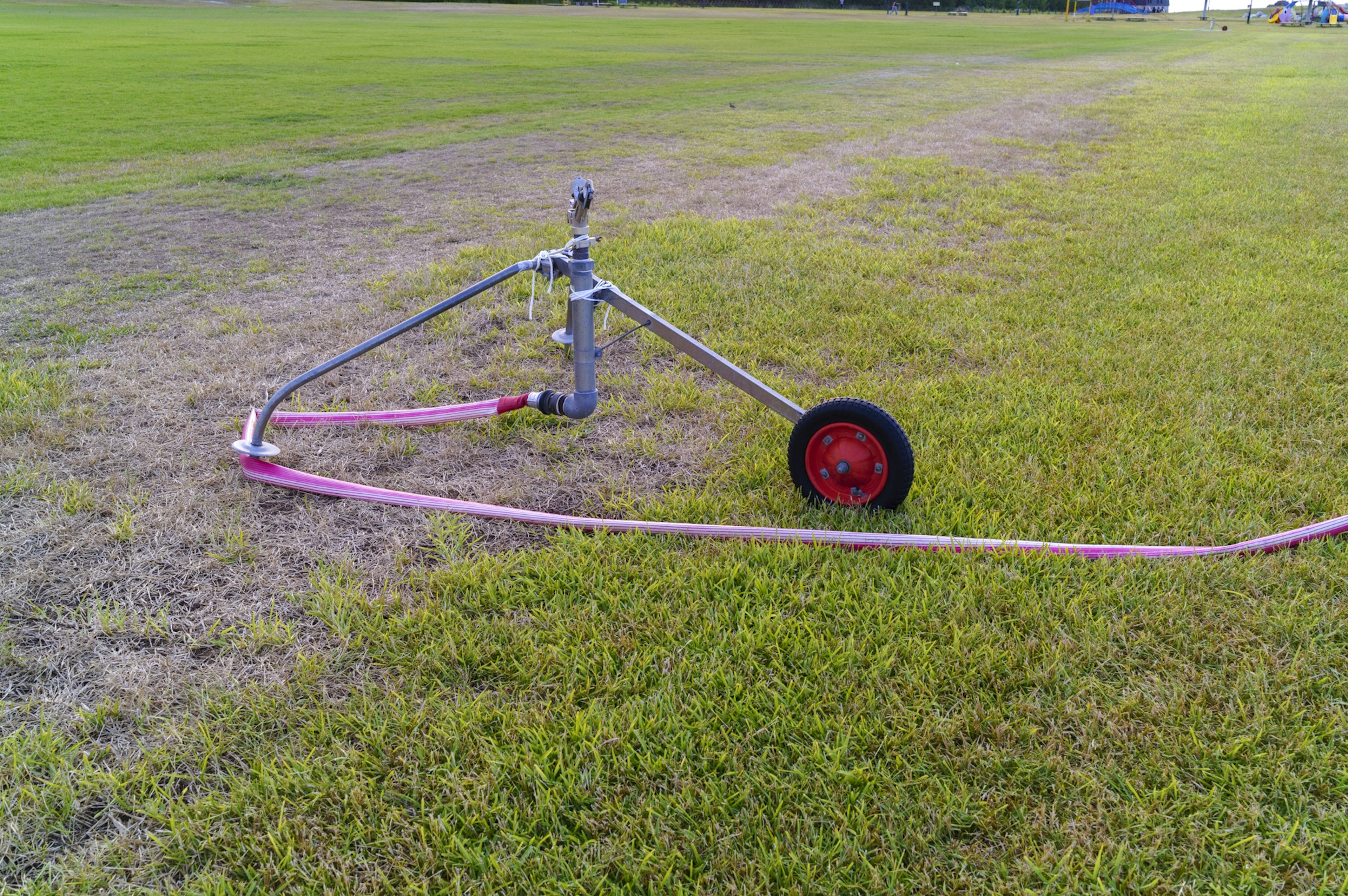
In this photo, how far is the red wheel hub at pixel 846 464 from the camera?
105 inches

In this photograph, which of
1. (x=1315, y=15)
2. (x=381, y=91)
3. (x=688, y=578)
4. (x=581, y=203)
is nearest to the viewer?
(x=688, y=578)

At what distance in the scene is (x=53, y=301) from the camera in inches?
198

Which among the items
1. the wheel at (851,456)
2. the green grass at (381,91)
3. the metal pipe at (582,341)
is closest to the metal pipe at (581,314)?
the metal pipe at (582,341)

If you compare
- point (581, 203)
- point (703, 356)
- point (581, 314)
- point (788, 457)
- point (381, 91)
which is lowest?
point (788, 457)

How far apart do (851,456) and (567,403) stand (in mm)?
1040

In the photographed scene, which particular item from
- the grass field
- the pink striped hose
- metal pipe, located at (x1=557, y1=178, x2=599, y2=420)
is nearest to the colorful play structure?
the grass field

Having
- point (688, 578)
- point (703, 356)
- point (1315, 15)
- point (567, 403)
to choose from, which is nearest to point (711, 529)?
point (688, 578)

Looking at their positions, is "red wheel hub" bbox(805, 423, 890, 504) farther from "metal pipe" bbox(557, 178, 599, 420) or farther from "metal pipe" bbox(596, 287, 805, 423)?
"metal pipe" bbox(557, 178, 599, 420)

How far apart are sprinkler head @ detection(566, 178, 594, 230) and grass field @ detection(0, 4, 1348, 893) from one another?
100 centimetres

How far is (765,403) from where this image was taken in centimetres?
290

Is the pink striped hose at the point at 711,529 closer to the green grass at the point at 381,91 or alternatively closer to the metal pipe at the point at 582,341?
the metal pipe at the point at 582,341

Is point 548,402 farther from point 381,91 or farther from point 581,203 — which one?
point 381,91

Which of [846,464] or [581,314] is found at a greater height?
[581,314]

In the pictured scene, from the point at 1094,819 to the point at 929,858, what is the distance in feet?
1.26
